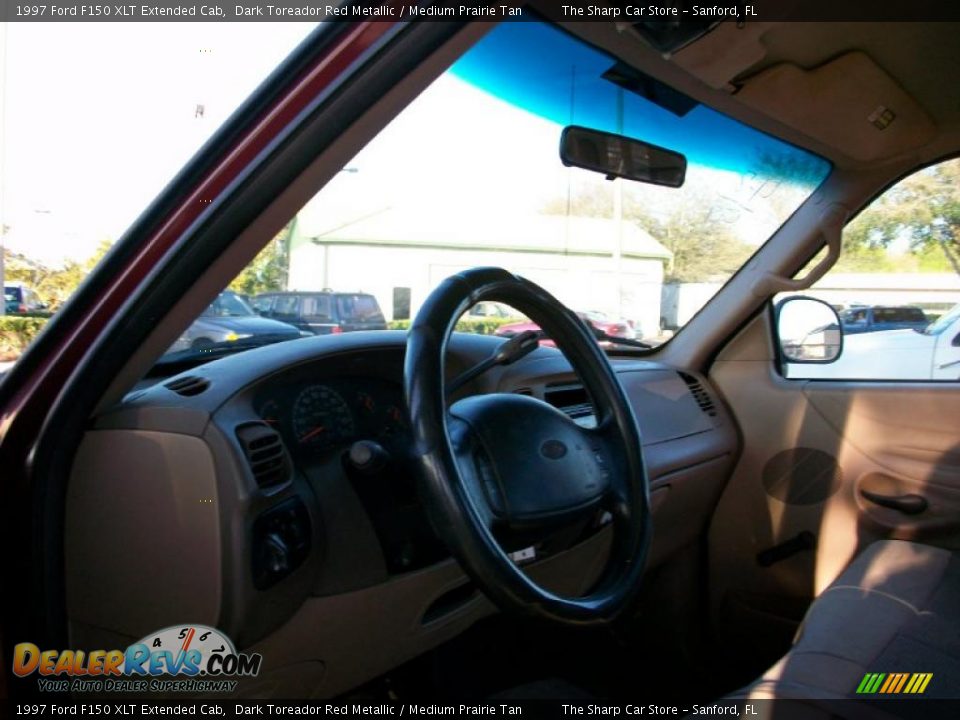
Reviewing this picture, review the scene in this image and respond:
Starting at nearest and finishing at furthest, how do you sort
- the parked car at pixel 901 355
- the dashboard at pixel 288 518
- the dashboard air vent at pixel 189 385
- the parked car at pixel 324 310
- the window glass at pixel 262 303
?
the dashboard at pixel 288 518 → the dashboard air vent at pixel 189 385 → the window glass at pixel 262 303 → the parked car at pixel 324 310 → the parked car at pixel 901 355

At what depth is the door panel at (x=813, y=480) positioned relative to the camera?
2512mm

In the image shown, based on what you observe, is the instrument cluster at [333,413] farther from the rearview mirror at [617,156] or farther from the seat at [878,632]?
the seat at [878,632]

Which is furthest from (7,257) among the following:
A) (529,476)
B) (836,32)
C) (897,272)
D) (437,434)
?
(897,272)

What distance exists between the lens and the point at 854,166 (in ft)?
8.43

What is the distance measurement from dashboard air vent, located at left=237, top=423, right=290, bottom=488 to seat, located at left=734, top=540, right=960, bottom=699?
106cm

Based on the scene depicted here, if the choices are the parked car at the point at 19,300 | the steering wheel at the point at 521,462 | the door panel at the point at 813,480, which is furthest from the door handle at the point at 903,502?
the parked car at the point at 19,300

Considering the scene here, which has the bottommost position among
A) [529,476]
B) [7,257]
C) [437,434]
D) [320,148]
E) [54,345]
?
[529,476]

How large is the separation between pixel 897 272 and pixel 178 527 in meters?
2.68

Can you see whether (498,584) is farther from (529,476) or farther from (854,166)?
(854,166)

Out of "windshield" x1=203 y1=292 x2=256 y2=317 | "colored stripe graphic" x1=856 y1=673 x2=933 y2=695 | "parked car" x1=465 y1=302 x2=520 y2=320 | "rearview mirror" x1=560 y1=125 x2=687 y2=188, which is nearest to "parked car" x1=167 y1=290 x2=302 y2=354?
"windshield" x1=203 y1=292 x2=256 y2=317

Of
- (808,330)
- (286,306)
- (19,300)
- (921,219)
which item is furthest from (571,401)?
(19,300)

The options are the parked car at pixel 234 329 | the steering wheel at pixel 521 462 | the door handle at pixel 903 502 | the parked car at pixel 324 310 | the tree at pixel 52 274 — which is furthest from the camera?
the door handle at pixel 903 502

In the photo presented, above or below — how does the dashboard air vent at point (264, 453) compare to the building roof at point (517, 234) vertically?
below

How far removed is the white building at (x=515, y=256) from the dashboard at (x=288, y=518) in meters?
0.37
